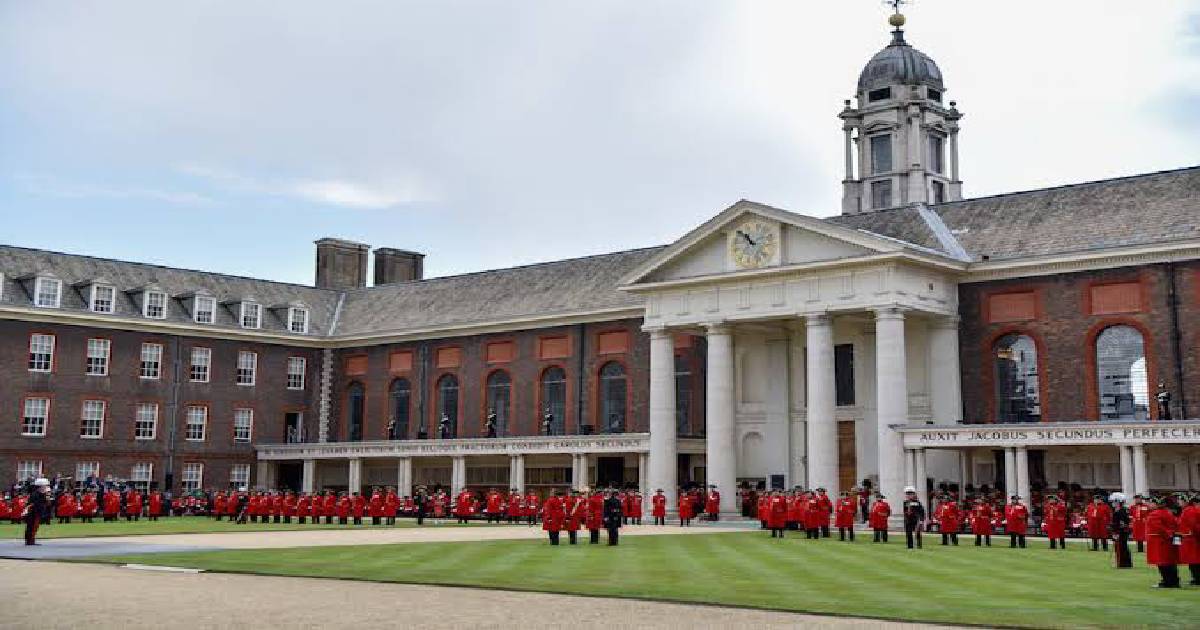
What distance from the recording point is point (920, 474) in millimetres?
42438

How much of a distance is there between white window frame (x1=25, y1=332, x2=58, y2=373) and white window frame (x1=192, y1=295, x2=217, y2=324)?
24.0ft

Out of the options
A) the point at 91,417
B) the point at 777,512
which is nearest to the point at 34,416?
the point at 91,417

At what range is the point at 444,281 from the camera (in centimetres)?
6894

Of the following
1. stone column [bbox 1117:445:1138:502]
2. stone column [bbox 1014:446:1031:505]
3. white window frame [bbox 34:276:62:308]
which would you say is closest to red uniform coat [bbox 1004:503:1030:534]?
stone column [bbox 1117:445:1138:502]

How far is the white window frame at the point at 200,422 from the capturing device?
63250 mm

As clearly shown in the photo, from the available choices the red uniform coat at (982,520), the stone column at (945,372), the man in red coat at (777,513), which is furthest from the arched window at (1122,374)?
the man in red coat at (777,513)

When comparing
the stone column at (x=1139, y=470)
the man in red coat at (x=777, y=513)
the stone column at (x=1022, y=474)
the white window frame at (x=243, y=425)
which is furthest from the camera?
the white window frame at (x=243, y=425)

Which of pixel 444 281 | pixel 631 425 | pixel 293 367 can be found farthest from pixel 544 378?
pixel 293 367

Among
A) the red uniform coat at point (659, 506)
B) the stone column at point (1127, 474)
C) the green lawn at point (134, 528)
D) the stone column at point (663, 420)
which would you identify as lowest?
the green lawn at point (134, 528)

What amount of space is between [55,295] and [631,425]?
1094 inches

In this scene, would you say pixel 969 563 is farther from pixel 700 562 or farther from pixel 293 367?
pixel 293 367

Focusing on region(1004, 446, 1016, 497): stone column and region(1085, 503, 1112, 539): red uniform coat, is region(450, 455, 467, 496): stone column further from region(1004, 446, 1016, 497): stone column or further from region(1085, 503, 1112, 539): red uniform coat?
region(1085, 503, 1112, 539): red uniform coat

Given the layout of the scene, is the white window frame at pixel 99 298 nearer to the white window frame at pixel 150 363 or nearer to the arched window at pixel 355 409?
the white window frame at pixel 150 363

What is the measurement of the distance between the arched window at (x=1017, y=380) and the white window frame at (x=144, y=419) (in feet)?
130
